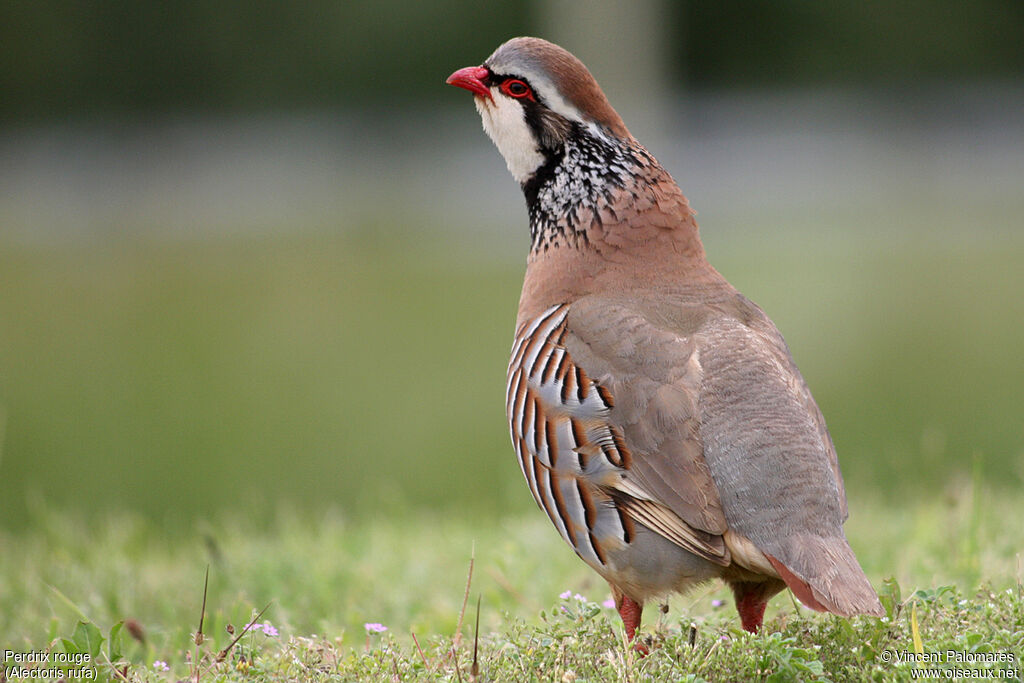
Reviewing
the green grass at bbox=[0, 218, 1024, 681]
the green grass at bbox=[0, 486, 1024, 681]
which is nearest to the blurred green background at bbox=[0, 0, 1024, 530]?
the green grass at bbox=[0, 218, 1024, 681]

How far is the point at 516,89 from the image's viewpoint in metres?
3.81

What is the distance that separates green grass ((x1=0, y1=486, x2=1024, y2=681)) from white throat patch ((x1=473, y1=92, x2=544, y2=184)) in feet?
3.92

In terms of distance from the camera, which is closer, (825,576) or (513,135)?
(825,576)

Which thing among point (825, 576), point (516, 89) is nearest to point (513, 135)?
point (516, 89)

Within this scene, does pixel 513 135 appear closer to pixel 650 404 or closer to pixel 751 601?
pixel 650 404

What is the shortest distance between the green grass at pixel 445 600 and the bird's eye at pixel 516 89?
1.40 meters

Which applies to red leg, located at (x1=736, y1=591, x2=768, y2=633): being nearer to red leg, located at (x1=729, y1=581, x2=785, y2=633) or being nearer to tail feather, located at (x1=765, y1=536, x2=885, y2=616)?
red leg, located at (x1=729, y1=581, x2=785, y2=633)

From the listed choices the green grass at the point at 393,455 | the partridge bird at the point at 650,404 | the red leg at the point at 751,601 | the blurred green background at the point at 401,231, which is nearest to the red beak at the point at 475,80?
the partridge bird at the point at 650,404

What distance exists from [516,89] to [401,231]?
16874 millimetres

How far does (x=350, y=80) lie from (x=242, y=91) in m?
2.24

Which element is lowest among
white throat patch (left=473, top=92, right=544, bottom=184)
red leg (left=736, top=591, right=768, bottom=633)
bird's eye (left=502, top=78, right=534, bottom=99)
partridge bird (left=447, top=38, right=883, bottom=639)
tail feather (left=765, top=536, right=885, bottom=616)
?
red leg (left=736, top=591, right=768, bottom=633)

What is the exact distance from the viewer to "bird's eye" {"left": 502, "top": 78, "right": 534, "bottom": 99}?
3.79 meters

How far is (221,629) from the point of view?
3477 millimetres

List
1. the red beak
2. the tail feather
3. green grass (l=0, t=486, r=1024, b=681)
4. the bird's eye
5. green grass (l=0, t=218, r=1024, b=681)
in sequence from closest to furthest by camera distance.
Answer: the tail feather, green grass (l=0, t=486, r=1024, b=681), green grass (l=0, t=218, r=1024, b=681), the bird's eye, the red beak
